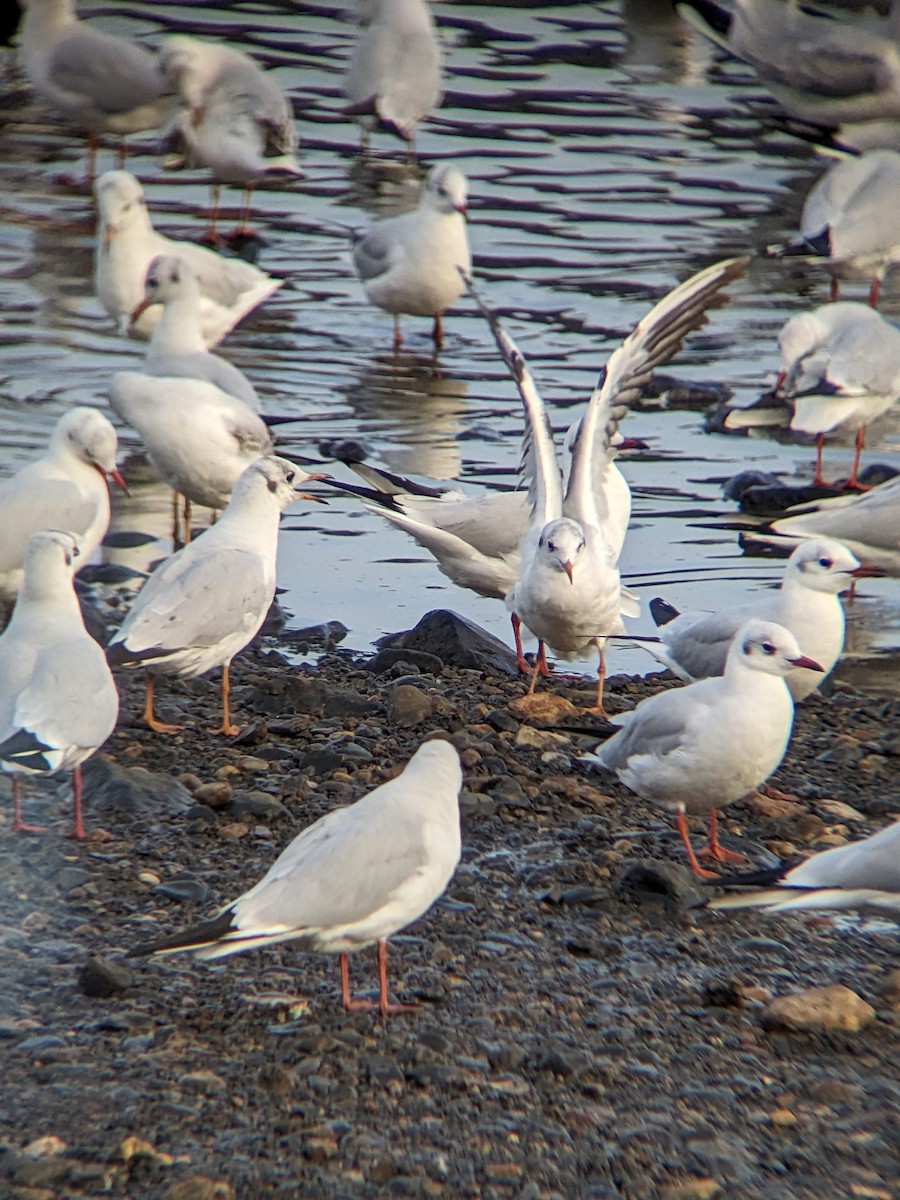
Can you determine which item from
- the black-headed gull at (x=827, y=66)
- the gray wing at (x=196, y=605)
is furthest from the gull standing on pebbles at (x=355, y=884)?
the black-headed gull at (x=827, y=66)

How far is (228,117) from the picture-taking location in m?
13.9

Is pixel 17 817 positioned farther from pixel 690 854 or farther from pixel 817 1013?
pixel 817 1013

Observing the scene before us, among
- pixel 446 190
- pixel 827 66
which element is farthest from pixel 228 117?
pixel 827 66

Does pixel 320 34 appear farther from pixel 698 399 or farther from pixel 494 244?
pixel 698 399

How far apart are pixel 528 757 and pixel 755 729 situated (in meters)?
1.01

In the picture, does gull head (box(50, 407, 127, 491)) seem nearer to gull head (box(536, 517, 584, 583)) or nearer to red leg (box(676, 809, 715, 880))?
gull head (box(536, 517, 584, 583))

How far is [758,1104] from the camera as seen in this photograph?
3.67 metres

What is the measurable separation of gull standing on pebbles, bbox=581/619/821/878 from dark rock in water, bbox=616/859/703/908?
0.24 meters

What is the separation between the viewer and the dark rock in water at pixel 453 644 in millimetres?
6797

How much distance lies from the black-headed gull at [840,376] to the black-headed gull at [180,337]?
2860mm

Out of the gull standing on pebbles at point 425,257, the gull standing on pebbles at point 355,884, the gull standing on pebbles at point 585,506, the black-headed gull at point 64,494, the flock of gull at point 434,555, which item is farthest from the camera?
the gull standing on pebbles at point 425,257

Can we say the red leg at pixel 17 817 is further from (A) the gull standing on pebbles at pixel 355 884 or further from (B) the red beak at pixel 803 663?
(B) the red beak at pixel 803 663

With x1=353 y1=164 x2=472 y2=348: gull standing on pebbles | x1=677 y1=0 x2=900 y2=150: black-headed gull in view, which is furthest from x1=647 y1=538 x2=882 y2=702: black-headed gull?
x1=677 y1=0 x2=900 y2=150: black-headed gull

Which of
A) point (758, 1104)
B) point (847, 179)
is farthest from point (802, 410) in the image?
point (758, 1104)
